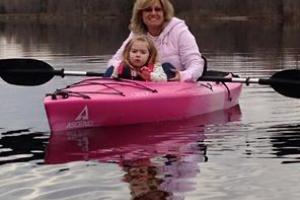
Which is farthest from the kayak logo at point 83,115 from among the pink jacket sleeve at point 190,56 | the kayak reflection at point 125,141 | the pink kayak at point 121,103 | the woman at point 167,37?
the pink jacket sleeve at point 190,56

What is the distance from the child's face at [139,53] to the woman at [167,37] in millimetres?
398

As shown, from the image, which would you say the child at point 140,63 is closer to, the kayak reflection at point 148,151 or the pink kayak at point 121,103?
the pink kayak at point 121,103

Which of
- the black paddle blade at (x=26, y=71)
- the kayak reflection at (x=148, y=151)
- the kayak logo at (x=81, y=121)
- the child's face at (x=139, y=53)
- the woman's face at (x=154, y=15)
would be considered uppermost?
the woman's face at (x=154, y=15)

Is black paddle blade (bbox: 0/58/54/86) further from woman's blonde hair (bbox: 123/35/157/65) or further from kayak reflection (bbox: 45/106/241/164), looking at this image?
kayak reflection (bbox: 45/106/241/164)

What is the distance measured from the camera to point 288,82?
28.2 feet

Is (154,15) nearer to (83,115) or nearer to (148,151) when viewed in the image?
(83,115)

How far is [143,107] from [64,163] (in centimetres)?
212

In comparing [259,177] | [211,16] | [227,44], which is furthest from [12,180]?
[211,16]

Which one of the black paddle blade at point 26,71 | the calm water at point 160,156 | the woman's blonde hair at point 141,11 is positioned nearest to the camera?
the calm water at point 160,156

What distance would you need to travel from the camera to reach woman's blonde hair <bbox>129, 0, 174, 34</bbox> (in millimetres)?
9109

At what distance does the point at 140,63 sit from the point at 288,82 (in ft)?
5.37

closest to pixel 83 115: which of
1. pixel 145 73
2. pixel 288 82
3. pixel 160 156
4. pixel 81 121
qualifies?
pixel 81 121

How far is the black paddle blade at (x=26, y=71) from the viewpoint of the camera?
9516mm

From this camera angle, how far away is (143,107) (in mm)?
8391
